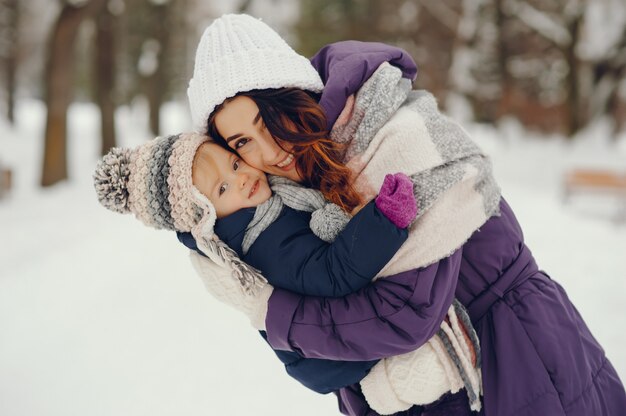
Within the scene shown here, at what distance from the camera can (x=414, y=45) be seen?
20391 millimetres

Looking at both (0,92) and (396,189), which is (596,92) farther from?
(0,92)

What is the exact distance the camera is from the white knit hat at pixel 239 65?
1.63m

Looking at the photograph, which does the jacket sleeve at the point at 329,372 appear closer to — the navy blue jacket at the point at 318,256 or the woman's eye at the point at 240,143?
the navy blue jacket at the point at 318,256

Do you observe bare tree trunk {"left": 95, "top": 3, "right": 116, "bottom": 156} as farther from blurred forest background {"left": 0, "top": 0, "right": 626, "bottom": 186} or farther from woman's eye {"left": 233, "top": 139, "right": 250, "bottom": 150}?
woman's eye {"left": 233, "top": 139, "right": 250, "bottom": 150}

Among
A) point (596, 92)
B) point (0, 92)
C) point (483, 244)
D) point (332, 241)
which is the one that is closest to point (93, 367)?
point (332, 241)

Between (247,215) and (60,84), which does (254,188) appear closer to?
(247,215)

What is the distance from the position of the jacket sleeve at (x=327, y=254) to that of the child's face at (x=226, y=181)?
0.14 metres

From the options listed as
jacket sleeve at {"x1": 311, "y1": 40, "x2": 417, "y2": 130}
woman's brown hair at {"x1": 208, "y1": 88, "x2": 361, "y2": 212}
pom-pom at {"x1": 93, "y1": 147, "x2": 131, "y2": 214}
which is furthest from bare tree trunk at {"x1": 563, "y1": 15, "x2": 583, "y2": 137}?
pom-pom at {"x1": 93, "y1": 147, "x2": 131, "y2": 214}

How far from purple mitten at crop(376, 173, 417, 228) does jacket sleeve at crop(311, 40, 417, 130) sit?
330 millimetres

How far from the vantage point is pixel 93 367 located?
354cm

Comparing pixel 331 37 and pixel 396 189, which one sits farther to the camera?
pixel 331 37

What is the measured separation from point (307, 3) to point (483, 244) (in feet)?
76.9

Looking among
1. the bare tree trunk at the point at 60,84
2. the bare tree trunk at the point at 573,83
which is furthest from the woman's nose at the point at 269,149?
the bare tree trunk at the point at 573,83

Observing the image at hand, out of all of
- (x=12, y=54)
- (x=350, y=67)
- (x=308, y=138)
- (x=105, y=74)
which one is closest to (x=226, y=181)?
(x=308, y=138)
